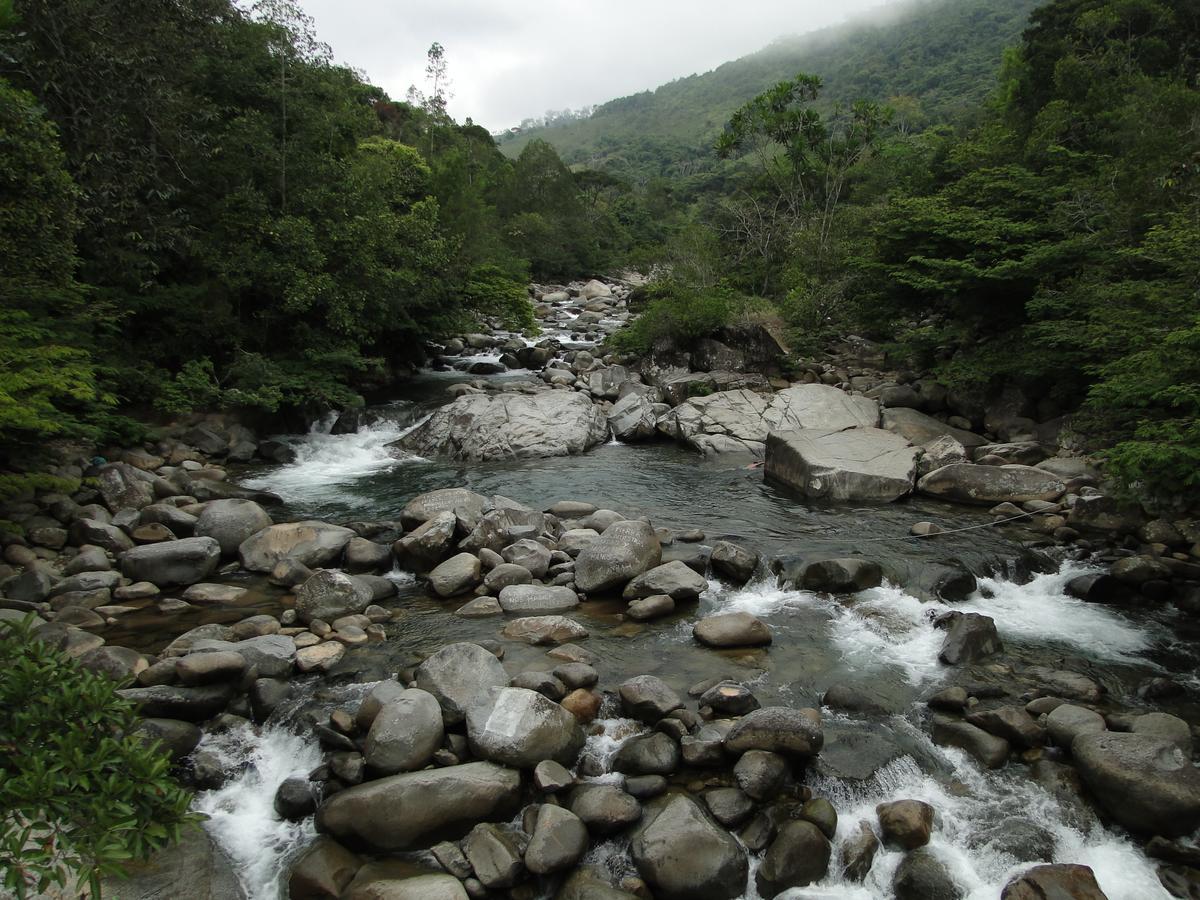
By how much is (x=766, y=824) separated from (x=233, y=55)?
18861mm

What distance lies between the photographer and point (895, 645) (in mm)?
7891

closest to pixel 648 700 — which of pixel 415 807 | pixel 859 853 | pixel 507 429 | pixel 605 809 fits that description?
pixel 605 809

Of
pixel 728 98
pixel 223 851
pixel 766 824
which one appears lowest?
pixel 766 824

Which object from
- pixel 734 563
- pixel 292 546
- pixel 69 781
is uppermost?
pixel 69 781

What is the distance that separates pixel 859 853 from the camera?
5.04m

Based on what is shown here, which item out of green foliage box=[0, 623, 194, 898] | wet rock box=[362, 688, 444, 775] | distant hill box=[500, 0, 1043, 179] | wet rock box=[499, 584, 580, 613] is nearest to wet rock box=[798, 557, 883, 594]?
wet rock box=[499, 584, 580, 613]

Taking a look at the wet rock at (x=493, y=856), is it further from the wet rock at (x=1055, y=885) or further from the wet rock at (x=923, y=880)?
the wet rock at (x=1055, y=885)

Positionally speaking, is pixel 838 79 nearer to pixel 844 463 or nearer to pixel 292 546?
pixel 844 463

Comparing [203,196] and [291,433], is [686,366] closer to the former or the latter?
[291,433]

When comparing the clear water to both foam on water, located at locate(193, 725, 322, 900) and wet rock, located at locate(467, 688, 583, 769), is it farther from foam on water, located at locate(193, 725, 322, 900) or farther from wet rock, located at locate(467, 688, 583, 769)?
wet rock, located at locate(467, 688, 583, 769)

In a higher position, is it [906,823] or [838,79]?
[838,79]

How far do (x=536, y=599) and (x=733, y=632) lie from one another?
2.47 meters

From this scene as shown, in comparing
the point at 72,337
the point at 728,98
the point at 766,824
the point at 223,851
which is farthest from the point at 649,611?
the point at 728,98

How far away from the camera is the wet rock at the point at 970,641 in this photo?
7418mm
